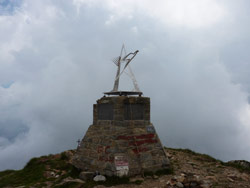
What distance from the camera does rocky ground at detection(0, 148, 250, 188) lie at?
29.3 feet

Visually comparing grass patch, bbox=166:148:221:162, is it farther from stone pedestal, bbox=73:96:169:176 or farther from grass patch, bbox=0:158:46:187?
grass patch, bbox=0:158:46:187

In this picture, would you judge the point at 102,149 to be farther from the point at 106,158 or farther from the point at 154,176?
the point at 154,176

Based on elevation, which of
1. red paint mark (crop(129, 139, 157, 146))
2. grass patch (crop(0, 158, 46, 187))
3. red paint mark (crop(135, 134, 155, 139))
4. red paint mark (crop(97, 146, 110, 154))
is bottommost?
grass patch (crop(0, 158, 46, 187))

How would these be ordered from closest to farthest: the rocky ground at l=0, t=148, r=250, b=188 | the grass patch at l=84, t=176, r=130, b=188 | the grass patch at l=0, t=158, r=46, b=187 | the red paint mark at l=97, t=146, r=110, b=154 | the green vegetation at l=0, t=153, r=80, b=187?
the rocky ground at l=0, t=148, r=250, b=188
the grass patch at l=84, t=176, r=130, b=188
the red paint mark at l=97, t=146, r=110, b=154
the green vegetation at l=0, t=153, r=80, b=187
the grass patch at l=0, t=158, r=46, b=187

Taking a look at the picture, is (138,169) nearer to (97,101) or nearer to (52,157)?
(97,101)

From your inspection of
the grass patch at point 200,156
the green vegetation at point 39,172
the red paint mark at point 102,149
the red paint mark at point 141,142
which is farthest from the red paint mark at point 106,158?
the grass patch at point 200,156

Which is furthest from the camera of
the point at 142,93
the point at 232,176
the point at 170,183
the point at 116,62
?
the point at 116,62

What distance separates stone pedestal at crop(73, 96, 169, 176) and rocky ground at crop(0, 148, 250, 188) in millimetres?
608

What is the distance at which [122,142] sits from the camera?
10273 mm

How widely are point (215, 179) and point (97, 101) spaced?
7472 mm

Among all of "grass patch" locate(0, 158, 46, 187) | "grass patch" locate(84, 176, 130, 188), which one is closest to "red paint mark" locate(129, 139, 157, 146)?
"grass patch" locate(84, 176, 130, 188)

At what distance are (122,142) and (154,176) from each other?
2.31 metres

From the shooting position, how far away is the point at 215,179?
9.40m

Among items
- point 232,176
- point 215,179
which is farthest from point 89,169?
point 232,176
